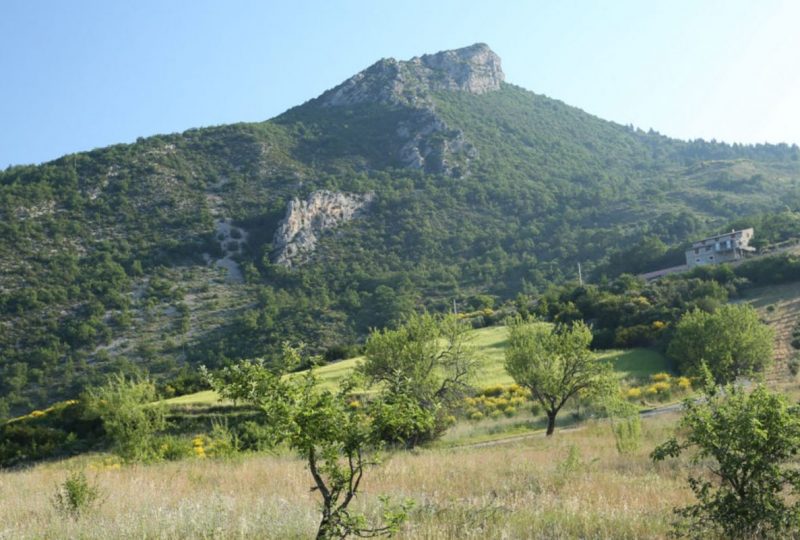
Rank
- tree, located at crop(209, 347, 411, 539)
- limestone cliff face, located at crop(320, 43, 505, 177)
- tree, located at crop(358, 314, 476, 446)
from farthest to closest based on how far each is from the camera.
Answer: limestone cliff face, located at crop(320, 43, 505, 177)
tree, located at crop(358, 314, 476, 446)
tree, located at crop(209, 347, 411, 539)

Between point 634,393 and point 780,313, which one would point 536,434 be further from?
point 780,313

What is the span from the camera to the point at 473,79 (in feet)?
558

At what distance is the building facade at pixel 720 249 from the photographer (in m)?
77.6

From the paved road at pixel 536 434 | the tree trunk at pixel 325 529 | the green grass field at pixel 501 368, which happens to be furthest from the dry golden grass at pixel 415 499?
the green grass field at pixel 501 368

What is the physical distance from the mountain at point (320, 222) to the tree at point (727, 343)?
29.9 metres

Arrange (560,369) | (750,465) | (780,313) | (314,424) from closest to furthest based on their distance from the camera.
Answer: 1. (314,424)
2. (750,465)
3. (560,369)
4. (780,313)

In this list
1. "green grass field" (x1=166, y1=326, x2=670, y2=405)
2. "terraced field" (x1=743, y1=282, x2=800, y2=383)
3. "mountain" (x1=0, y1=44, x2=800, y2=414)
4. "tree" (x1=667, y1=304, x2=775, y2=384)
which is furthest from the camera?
"mountain" (x1=0, y1=44, x2=800, y2=414)

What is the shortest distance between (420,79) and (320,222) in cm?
7377

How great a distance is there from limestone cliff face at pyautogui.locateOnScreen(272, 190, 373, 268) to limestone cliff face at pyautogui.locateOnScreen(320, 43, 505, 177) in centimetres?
2475

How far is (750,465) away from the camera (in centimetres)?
705

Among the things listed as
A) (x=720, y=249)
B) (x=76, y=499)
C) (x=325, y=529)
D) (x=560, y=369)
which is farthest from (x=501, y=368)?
(x=720, y=249)

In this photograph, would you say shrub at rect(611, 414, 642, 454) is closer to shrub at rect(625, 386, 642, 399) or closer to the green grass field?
shrub at rect(625, 386, 642, 399)

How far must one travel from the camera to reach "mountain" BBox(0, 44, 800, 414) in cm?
7212

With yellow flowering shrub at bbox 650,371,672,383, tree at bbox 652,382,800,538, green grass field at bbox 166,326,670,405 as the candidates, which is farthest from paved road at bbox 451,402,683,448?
tree at bbox 652,382,800,538
